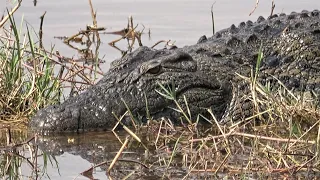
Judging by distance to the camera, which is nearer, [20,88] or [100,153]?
[100,153]

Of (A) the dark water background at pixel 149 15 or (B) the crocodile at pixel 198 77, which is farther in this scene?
(A) the dark water background at pixel 149 15

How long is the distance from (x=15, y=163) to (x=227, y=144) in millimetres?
1684

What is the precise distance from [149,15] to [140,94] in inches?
220

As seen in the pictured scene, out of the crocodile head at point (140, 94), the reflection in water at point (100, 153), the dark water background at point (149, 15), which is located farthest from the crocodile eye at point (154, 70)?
the dark water background at point (149, 15)

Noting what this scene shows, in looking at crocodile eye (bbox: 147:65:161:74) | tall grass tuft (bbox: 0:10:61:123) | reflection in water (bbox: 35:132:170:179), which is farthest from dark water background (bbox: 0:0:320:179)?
reflection in water (bbox: 35:132:170:179)

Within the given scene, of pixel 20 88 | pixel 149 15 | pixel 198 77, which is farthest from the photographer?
pixel 149 15

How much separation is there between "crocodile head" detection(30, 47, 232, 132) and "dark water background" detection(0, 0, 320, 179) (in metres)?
2.07

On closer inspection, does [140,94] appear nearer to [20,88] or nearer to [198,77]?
[198,77]

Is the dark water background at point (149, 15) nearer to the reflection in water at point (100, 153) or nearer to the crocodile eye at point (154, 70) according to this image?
the crocodile eye at point (154, 70)

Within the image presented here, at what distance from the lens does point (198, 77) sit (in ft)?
28.3

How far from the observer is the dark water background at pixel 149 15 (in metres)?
12.2

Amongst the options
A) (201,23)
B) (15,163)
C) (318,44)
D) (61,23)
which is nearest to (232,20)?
(201,23)

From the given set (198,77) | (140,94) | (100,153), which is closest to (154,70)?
(140,94)

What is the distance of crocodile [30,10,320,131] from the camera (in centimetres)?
827
